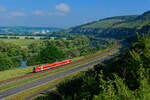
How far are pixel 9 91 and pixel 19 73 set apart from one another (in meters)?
14.5

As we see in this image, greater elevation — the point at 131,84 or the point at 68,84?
the point at 131,84

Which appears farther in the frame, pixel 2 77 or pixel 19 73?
pixel 19 73

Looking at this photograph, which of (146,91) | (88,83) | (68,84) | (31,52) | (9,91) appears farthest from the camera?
(31,52)

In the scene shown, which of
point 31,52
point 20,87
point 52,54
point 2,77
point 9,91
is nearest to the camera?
point 9,91

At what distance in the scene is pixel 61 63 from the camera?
2109 inches

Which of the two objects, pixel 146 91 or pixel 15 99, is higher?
pixel 146 91

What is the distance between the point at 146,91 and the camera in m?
6.90

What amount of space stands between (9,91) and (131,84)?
23485 millimetres

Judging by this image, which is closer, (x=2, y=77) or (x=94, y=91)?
(x=94, y=91)

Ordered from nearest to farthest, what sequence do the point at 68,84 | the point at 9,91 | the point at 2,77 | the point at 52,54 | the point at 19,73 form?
1. the point at 68,84
2. the point at 9,91
3. the point at 2,77
4. the point at 19,73
5. the point at 52,54

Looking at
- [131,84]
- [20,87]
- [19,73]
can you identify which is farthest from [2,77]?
[131,84]

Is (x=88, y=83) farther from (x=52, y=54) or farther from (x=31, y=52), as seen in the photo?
(x=31, y=52)

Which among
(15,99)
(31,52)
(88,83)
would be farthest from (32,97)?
(31,52)

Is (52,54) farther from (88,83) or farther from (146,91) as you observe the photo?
(146,91)
